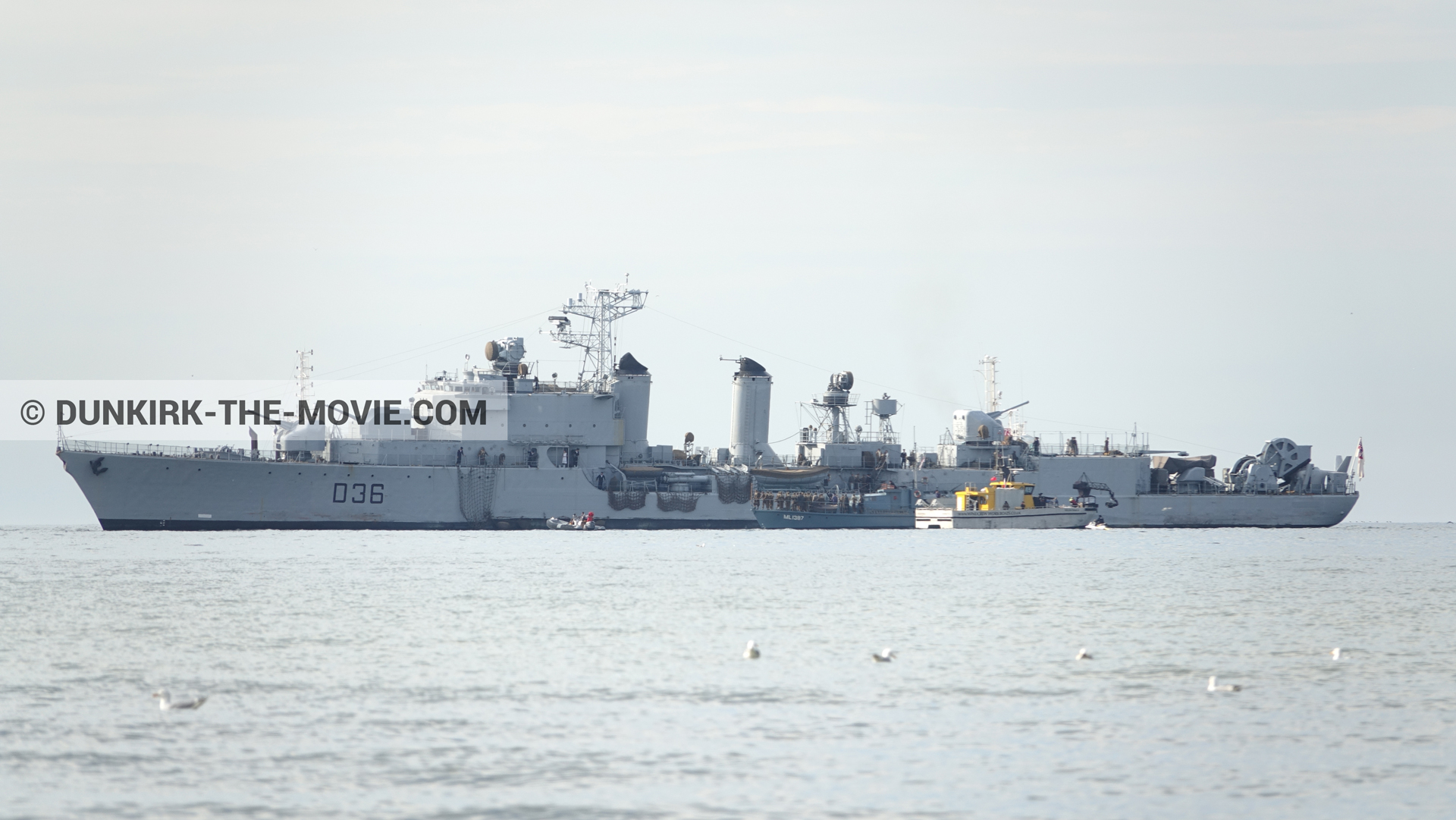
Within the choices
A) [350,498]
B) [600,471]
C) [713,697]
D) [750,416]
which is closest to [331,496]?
[350,498]

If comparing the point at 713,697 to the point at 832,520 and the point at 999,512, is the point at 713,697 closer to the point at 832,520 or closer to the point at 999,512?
the point at 832,520

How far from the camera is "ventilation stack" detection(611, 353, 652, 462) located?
8550 cm

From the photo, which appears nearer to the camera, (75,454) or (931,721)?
(931,721)

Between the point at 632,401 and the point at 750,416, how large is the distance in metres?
8.83

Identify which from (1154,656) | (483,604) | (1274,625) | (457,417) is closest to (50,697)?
(483,604)

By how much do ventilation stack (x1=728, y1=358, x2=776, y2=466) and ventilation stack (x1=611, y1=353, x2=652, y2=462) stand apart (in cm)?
702

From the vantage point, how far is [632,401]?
86250 mm

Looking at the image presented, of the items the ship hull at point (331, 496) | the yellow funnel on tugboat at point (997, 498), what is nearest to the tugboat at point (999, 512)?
the yellow funnel on tugboat at point (997, 498)

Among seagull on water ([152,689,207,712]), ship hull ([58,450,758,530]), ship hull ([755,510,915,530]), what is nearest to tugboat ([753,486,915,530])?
ship hull ([755,510,915,530])

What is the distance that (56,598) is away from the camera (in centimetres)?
3991

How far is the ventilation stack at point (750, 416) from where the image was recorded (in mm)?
91438

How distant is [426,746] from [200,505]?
59080mm

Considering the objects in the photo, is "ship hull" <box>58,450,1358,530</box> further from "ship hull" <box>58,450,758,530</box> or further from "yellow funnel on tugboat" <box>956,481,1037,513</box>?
"yellow funnel on tugboat" <box>956,481,1037,513</box>

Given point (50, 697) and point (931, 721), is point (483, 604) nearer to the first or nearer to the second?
point (50, 697)
